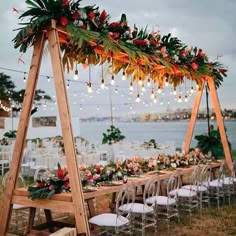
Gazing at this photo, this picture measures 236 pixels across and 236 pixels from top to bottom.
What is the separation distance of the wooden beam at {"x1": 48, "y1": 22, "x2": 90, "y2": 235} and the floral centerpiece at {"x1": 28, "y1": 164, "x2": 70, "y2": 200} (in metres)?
0.52

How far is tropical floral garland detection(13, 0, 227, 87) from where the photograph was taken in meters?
4.61

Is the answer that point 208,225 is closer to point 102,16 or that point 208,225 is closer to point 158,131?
point 102,16

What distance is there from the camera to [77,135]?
21.8 metres

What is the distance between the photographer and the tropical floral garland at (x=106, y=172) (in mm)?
4859

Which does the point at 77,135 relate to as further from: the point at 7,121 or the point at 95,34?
the point at 95,34

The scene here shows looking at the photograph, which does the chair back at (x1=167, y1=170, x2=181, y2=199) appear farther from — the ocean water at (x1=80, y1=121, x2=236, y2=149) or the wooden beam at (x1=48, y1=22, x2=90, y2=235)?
the ocean water at (x1=80, y1=121, x2=236, y2=149)

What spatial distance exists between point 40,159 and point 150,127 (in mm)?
25332

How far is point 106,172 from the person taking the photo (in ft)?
19.7

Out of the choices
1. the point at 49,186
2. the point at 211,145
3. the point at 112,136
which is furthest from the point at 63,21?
the point at 112,136

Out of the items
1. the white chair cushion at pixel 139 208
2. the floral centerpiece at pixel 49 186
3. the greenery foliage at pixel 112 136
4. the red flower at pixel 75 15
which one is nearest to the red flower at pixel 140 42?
the red flower at pixel 75 15

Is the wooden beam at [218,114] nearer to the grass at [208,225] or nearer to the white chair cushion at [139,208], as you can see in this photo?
the grass at [208,225]

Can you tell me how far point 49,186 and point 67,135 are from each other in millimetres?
851

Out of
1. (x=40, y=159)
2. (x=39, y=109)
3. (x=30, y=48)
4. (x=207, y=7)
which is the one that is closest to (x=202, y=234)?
(x=30, y=48)

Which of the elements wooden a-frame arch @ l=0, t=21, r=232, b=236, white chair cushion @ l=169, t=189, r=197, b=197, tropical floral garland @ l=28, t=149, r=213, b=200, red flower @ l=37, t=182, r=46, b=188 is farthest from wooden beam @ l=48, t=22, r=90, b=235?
white chair cushion @ l=169, t=189, r=197, b=197
